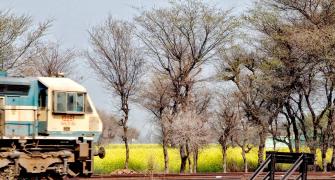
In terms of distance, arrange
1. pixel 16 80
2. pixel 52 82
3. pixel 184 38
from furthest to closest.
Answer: pixel 184 38
pixel 52 82
pixel 16 80

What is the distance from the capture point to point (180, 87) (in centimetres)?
4259

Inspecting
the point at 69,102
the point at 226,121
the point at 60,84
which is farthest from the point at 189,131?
the point at 60,84

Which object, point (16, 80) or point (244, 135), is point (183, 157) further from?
point (16, 80)

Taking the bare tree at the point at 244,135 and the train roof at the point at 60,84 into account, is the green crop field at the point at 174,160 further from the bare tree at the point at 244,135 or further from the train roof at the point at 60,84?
the train roof at the point at 60,84

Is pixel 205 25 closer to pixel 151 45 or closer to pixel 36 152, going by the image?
pixel 151 45

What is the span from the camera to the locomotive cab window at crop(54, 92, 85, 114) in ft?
62.5

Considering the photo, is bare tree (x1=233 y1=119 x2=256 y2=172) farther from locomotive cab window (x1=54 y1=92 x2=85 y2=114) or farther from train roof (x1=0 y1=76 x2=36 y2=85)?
train roof (x1=0 y1=76 x2=36 y2=85)

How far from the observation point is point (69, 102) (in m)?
19.3

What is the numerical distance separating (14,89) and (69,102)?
1.88 meters

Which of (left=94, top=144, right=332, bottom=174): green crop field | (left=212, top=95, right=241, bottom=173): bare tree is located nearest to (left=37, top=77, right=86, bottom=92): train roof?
(left=94, top=144, right=332, bottom=174): green crop field

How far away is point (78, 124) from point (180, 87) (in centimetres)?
2339

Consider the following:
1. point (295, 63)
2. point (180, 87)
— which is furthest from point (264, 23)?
point (180, 87)

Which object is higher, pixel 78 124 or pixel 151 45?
pixel 151 45

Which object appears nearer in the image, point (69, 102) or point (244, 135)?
point (69, 102)
